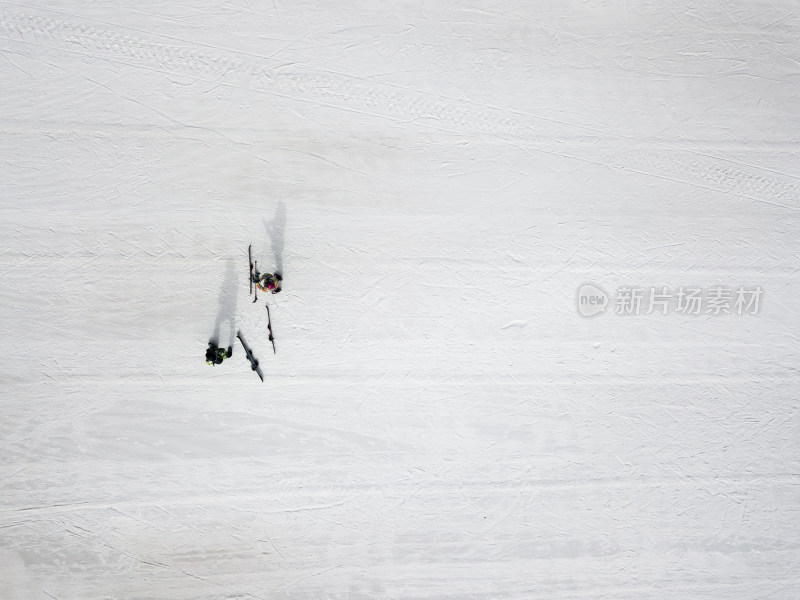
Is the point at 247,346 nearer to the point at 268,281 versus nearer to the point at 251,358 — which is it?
the point at 251,358

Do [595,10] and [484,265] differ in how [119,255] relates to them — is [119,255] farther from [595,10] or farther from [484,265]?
[595,10]

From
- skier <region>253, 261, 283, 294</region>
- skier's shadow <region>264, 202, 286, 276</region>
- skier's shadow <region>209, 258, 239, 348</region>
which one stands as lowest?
skier's shadow <region>209, 258, 239, 348</region>

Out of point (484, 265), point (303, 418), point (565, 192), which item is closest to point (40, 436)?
point (303, 418)

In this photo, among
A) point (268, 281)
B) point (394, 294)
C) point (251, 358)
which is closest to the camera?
point (268, 281)

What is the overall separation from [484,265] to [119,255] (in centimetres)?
287

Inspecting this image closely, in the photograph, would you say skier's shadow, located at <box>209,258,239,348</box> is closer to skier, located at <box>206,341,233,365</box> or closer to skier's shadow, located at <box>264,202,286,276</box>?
skier, located at <box>206,341,233,365</box>

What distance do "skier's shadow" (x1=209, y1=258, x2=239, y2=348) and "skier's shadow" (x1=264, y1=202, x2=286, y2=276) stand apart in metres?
0.34

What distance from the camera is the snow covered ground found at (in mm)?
3541

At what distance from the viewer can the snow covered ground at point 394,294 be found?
354 centimetres

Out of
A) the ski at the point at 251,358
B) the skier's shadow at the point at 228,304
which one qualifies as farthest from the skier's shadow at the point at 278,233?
the ski at the point at 251,358

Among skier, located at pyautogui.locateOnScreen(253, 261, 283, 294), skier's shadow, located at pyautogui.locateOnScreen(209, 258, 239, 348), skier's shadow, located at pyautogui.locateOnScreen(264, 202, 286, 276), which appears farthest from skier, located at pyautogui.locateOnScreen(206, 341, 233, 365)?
skier's shadow, located at pyautogui.locateOnScreen(264, 202, 286, 276)

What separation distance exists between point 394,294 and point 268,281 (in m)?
0.98

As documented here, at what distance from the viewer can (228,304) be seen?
3.61m

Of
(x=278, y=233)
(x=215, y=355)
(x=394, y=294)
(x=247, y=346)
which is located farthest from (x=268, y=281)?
(x=394, y=294)
